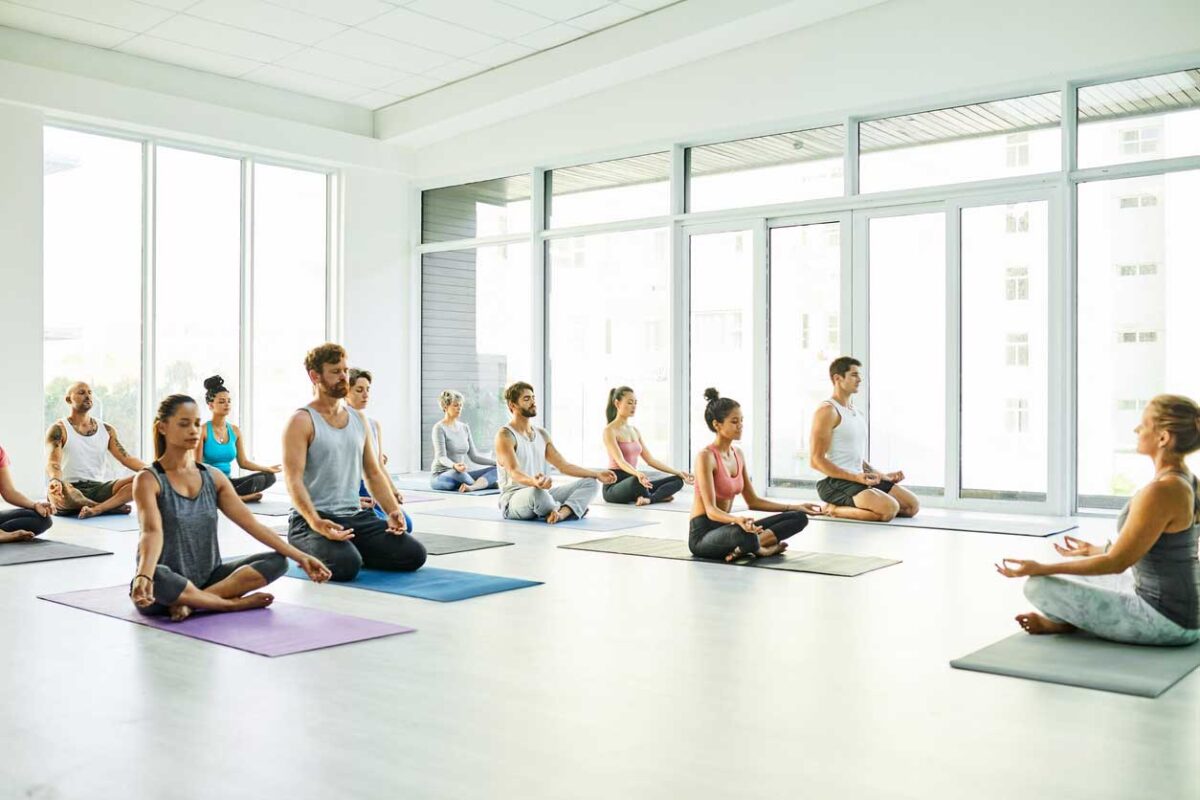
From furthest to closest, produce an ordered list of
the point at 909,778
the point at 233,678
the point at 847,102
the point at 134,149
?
the point at 134,149
the point at 847,102
the point at 233,678
the point at 909,778

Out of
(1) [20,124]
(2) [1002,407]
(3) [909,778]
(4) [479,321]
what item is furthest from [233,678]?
(4) [479,321]

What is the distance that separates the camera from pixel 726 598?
4305 mm

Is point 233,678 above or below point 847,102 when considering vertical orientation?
below

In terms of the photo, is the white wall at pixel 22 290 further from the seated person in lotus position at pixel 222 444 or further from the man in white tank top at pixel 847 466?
the man in white tank top at pixel 847 466

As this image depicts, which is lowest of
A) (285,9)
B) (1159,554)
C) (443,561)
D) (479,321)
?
(443,561)

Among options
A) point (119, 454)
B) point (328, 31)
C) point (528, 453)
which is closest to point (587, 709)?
point (528, 453)

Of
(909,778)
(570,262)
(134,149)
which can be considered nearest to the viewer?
(909,778)

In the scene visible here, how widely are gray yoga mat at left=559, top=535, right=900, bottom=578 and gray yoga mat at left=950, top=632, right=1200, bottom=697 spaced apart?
4.75ft

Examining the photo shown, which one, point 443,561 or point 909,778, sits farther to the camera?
point 443,561

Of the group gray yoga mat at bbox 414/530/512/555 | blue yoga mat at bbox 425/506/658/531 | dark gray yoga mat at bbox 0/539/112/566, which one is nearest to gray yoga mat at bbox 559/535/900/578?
gray yoga mat at bbox 414/530/512/555

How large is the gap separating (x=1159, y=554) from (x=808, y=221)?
18.1 ft

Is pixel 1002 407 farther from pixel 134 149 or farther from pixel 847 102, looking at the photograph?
pixel 134 149

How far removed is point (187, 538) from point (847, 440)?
445 centimetres

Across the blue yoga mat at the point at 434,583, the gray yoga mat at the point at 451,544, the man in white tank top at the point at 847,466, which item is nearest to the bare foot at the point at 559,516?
the gray yoga mat at the point at 451,544
